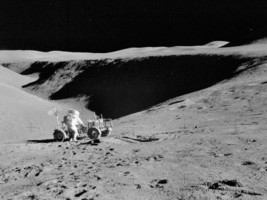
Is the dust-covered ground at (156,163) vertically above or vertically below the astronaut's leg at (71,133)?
below

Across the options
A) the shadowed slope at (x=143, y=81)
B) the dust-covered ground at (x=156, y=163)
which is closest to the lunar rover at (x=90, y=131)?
the dust-covered ground at (x=156, y=163)

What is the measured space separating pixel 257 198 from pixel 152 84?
20.7 meters

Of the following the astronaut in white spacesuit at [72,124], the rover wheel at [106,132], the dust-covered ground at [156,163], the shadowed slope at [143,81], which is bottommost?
the dust-covered ground at [156,163]

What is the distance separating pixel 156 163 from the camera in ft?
22.1

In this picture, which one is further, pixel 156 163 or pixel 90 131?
pixel 90 131

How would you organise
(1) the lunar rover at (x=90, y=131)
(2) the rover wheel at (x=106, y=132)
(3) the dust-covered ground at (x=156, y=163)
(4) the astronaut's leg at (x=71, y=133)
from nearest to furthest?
(3) the dust-covered ground at (x=156, y=163) → (1) the lunar rover at (x=90, y=131) → (4) the astronaut's leg at (x=71, y=133) → (2) the rover wheel at (x=106, y=132)

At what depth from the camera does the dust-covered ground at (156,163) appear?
5.43 meters

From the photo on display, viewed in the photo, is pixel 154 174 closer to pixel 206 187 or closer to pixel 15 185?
pixel 206 187

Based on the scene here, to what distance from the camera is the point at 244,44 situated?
3158 cm

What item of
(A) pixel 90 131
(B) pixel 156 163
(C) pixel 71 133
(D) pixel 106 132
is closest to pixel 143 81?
(D) pixel 106 132

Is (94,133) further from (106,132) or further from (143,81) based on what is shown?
(143,81)

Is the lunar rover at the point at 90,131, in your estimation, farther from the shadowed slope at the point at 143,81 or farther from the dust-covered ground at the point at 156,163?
the shadowed slope at the point at 143,81

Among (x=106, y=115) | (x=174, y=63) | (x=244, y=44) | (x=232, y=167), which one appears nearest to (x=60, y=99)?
(x=106, y=115)

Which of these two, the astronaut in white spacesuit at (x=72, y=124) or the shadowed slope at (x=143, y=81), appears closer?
the astronaut in white spacesuit at (x=72, y=124)
